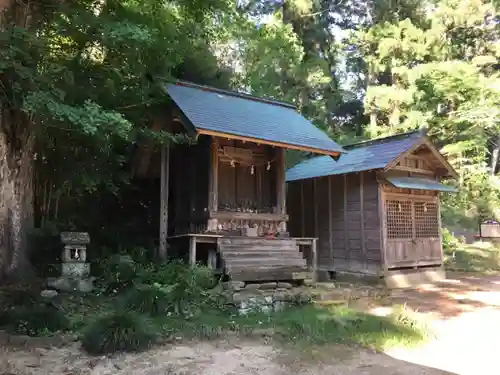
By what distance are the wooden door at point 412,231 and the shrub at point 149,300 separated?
7.29 m

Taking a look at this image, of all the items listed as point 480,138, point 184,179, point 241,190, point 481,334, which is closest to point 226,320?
point 481,334

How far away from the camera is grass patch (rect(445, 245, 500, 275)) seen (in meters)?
16.4

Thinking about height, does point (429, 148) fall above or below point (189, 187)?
above

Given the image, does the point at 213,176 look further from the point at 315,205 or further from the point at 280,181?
the point at 315,205

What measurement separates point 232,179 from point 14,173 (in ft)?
16.8

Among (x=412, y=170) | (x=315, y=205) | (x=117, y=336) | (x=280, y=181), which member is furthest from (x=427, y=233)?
(x=117, y=336)

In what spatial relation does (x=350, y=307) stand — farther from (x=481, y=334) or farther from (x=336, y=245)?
(x=336, y=245)

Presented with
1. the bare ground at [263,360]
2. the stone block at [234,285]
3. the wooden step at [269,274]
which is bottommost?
the bare ground at [263,360]

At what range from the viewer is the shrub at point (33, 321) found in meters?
5.82

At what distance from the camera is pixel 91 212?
11383mm

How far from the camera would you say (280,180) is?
37.2 feet

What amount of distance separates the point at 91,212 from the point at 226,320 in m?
6.01

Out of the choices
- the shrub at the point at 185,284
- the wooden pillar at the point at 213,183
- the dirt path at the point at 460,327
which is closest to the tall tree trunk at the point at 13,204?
the shrub at the point at 185,284

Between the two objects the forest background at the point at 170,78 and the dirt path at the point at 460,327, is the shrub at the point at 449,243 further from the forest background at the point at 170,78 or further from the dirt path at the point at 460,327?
the dirt path at the point at 460,327
